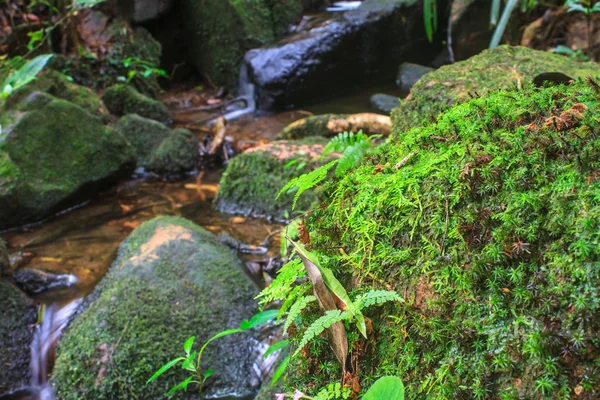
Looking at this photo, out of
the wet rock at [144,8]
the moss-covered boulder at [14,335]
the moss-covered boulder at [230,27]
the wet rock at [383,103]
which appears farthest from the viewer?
the moss-covered boulder at [230,27]

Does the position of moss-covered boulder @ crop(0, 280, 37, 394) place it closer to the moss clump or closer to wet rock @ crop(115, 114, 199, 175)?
the moss clump

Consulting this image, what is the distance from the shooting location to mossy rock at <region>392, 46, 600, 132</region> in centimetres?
259

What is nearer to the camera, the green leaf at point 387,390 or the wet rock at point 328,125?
the green leaf at point 387,390

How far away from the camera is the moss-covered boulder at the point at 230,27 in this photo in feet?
34.1

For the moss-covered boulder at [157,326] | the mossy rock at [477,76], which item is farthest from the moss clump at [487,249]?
the moss-covered boulder at [157,326]

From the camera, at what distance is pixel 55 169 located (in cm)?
569

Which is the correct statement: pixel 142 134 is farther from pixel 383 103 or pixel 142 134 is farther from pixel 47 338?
pixel 383 103

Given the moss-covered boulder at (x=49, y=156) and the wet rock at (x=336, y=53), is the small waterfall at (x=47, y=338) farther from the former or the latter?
the wet rock at (x=336, y=53)

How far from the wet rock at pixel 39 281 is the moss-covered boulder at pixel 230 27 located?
7253 mm

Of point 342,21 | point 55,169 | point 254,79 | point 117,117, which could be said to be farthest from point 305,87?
point 55,169

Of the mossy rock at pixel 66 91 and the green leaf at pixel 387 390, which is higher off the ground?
the green leaf at pixel 387 390

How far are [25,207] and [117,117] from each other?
3.00 meters

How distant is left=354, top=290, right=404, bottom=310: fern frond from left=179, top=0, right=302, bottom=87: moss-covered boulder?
990cm

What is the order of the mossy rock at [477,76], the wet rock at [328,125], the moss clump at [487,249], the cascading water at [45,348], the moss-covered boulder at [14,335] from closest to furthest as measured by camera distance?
1. the moss clump at [487,249]
2. the mossy rock at [477,76]
3. the cascading water at [45,348]
4. the moss-covered boulder at [14,335]
5. the wet rock at [328,125]
